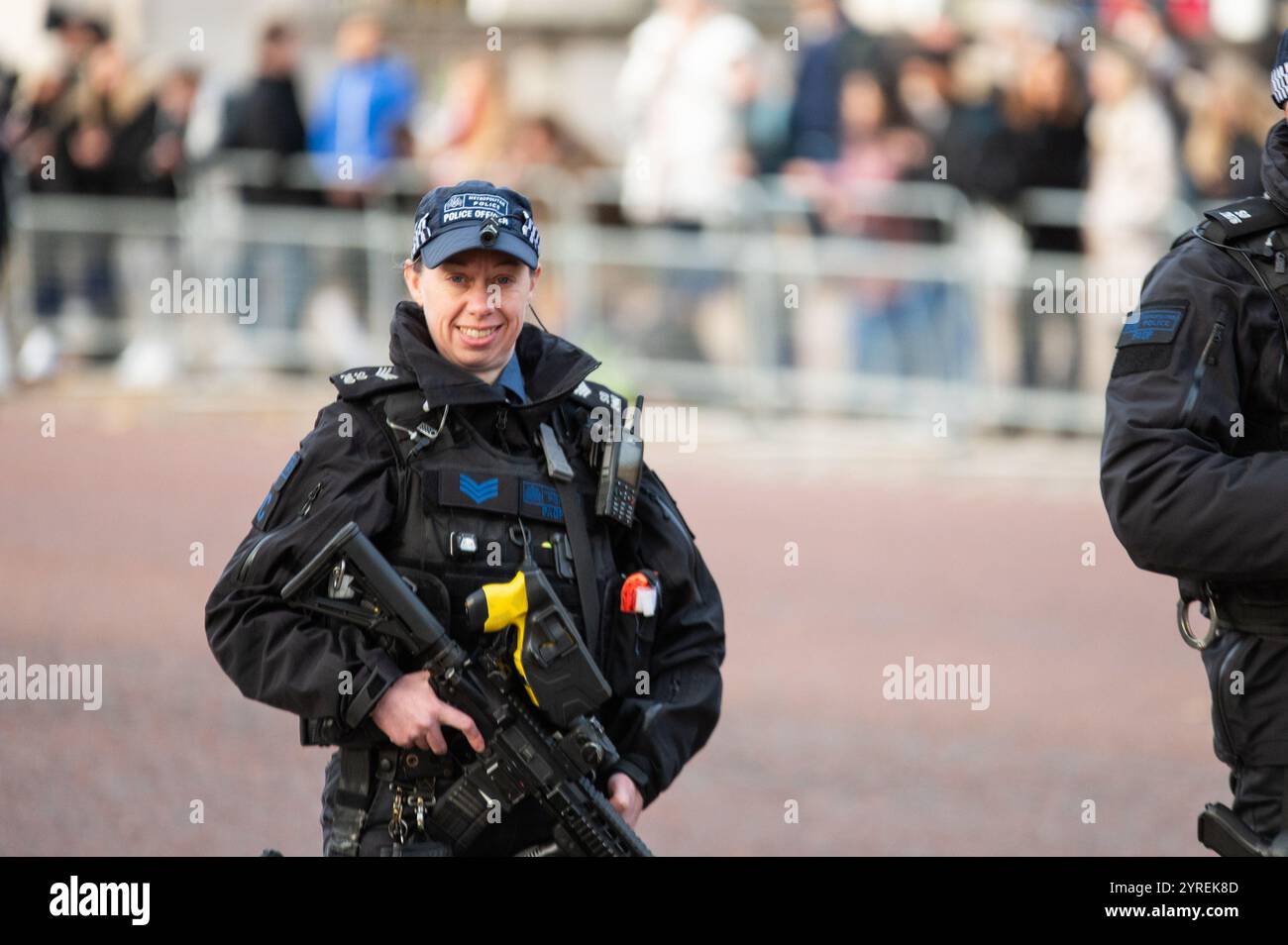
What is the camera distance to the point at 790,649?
404 inches

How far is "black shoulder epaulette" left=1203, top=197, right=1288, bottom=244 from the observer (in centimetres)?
445

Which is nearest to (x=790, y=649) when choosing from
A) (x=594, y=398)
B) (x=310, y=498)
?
(x=594, y=398)

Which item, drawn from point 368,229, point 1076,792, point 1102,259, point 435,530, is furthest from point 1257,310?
point 368,229

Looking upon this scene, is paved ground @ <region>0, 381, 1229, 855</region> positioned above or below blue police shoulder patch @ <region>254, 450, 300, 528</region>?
below

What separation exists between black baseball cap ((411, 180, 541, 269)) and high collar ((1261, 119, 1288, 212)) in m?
1.44

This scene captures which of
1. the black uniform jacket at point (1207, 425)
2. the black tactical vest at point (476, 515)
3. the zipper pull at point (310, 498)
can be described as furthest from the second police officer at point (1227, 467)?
the zipper pull at point (310, 498)

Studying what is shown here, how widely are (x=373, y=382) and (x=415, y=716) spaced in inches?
26.6

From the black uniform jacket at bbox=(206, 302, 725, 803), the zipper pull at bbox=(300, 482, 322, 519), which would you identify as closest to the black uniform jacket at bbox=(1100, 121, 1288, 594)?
the black uniform jacket at bbox=(206, 302, 725, 803)

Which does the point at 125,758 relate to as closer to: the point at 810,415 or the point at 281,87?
the point at 810,415

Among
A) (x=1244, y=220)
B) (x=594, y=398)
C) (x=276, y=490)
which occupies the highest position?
(x=1244, y=220)

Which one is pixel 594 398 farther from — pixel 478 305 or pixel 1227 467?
pixel 1227 467

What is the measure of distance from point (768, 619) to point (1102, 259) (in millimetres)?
3823

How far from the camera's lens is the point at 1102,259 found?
1339cm

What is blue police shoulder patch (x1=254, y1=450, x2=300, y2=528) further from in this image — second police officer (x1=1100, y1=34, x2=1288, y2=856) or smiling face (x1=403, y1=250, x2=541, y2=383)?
second police officer (x1=1100, y1=34, x2=1288, y2=856)
